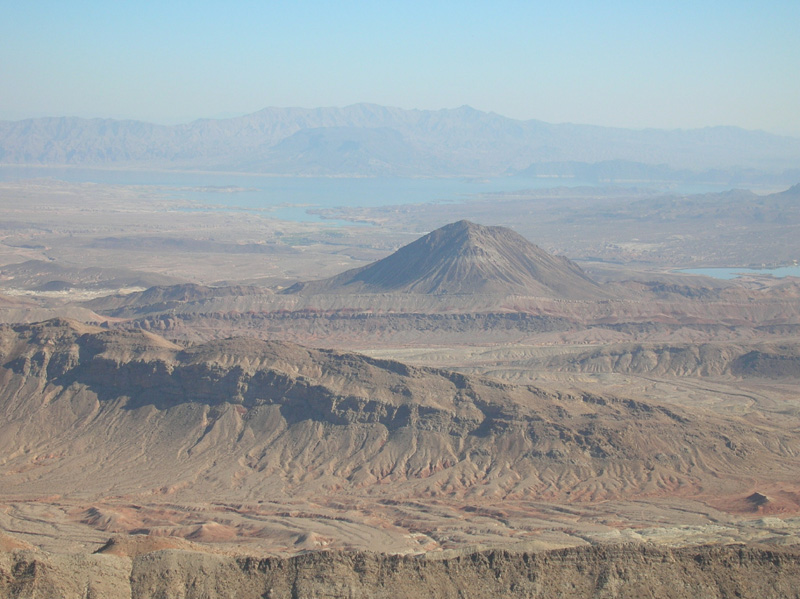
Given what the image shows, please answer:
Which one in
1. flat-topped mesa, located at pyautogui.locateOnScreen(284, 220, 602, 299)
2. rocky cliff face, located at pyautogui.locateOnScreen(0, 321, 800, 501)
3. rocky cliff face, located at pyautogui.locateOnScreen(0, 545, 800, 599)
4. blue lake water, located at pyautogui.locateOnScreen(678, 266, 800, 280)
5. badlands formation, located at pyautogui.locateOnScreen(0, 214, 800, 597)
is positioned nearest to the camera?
rocky cliff face, located at pyautogui.locateOnScreen(0, 545, 800, 599)

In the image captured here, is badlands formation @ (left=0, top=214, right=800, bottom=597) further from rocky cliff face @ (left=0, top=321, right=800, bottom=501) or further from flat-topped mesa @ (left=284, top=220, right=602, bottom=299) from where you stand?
flat-topped mesa @ (left=284, top=220, right=602, bottom=299)

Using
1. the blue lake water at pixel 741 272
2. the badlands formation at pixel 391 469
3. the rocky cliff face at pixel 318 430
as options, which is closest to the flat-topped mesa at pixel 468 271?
the badlands formation at pixel 391 469

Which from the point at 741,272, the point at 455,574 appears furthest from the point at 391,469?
the point at 741,272

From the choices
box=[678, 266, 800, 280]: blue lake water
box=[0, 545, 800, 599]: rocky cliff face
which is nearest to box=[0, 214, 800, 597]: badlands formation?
box=[0, 545, 800, 599]: rocky cliff face

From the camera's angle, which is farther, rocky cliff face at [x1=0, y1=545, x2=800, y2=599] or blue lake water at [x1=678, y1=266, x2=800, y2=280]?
blue lake water at [x1=678, y1=266, x2=800, y2=280]

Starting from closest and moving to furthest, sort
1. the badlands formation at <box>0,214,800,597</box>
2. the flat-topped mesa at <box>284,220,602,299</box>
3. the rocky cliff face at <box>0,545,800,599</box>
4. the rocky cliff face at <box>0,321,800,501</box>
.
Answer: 1. the rocky cliff face at <box>0,545,800,599</box>
2. the badlands formation at <box>0,214,800,597</box>
3. the rocky cliff face at <box>0,321,800,501</box>
4. the flat-topped mesa at <box>284,220,602,299</box>

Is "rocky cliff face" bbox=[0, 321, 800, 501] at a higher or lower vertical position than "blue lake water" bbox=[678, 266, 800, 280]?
lower

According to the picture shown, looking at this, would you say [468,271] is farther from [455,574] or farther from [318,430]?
[455,574]

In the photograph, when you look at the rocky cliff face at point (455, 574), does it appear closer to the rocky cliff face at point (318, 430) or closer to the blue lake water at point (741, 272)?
the rocky cliff face at point (318, 430)
